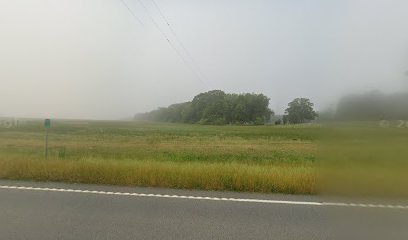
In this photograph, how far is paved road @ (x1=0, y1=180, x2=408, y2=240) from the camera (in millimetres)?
→ 4984

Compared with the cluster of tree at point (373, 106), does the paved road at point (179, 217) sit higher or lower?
lower

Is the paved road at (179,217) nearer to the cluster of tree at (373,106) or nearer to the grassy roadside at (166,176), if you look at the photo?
the grassy roadside at (166,176)

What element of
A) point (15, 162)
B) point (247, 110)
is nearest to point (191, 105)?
point (247, 110)

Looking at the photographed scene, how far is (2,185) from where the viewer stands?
8.64 meters

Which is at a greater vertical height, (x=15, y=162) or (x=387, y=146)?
(x=387, y=146)

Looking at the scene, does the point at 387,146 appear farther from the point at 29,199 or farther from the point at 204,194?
the point at 29,199

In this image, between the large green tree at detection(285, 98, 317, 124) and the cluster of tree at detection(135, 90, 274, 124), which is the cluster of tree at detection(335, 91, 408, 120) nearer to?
the large green tree at detection(285, 98, 317, 124)

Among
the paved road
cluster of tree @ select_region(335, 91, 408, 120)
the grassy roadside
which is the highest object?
cluster of tree @ select_region(335, 91, 408, 120)

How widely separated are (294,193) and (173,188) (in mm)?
2611

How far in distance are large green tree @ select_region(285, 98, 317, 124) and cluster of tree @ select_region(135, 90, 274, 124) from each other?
119m

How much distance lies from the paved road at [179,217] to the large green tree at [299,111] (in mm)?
1428

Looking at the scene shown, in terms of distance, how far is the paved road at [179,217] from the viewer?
4984mm

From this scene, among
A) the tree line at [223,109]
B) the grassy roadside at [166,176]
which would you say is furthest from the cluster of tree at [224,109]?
the grassy roadside at [166,176]

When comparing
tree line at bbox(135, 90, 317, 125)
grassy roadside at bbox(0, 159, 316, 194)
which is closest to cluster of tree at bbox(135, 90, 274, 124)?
tree line at bbox(135, 90, 317, 125)
